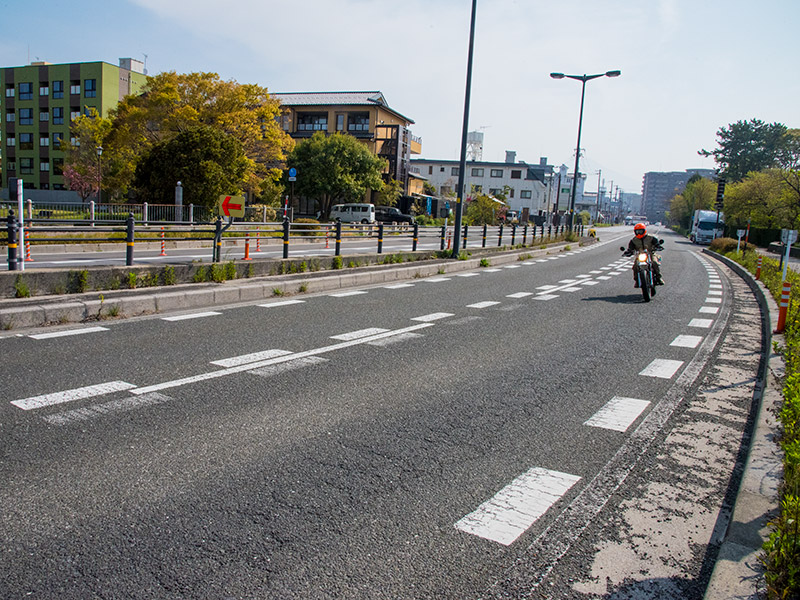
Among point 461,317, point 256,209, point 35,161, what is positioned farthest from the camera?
point 35,161

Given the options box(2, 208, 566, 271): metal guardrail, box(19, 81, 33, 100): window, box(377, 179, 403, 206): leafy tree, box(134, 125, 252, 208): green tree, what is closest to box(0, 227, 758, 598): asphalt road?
box(2, 208, 566, 271): metal guardrail

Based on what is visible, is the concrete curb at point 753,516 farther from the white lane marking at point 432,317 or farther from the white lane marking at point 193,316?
the white lane marking at point 193,316

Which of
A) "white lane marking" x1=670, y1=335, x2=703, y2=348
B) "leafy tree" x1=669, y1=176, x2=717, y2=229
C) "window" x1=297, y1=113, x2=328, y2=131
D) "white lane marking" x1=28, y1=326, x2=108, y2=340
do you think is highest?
"window" x1=297, y1=113, x2=328, y2=131

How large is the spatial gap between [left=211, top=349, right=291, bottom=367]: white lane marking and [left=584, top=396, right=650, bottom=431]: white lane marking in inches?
135

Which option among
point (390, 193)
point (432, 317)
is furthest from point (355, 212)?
point (432, 317)

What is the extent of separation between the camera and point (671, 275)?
20.6 m

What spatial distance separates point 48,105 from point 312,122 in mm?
28321

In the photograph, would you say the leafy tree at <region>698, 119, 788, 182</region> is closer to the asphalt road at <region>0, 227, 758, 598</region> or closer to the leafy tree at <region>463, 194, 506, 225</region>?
the leafy tree at <region>463, 194, 506, 225</region>

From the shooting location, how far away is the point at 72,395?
Result: 16.8ft

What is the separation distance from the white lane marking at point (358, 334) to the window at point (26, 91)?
75.2 m

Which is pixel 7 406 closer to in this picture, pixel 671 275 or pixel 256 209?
pixel 671 275

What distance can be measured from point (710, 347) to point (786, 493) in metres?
5.53

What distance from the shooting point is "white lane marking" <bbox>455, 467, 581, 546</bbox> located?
3244mm

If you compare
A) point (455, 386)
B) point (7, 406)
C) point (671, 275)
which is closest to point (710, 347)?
point (455, 386)
